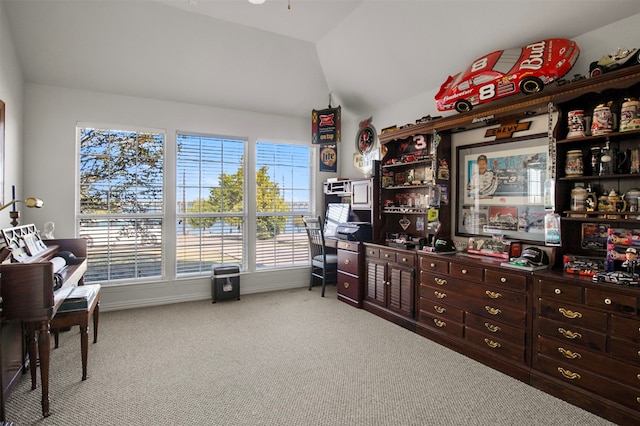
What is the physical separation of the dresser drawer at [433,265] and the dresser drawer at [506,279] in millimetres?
419

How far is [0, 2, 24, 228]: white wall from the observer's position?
3.15 metres

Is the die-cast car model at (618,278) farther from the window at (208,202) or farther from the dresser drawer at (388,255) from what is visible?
the window at (208,202)

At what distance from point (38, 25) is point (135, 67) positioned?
0.90 m

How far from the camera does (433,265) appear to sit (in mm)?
3406

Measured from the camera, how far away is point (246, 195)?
5094 millimetres

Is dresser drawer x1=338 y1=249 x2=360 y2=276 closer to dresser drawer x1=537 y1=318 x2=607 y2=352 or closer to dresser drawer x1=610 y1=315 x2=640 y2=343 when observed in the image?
dresser drawer x1=537 y1=318 x2=607 y2=352

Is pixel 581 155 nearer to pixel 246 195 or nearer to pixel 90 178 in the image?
pixel 246 195

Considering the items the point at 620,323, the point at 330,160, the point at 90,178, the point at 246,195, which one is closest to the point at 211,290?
the point at 246,195

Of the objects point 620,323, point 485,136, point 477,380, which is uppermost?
point 485,136

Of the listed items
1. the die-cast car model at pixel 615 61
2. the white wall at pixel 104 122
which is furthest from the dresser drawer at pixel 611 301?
the white wall at pixel 104 122

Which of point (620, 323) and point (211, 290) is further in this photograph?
point (211, 290)

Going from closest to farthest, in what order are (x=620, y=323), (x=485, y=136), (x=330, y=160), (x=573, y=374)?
(x=620, y=323)
(x=573, y=374)
(x=485, y=136)
(x=330, y=160)

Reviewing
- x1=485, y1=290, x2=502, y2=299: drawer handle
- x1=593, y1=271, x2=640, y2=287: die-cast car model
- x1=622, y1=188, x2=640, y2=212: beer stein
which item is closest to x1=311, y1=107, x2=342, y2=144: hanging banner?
x1=485, y1=290, x2=502, y2=299: drawer handle

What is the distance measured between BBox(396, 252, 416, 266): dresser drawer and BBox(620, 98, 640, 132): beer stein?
200cm
